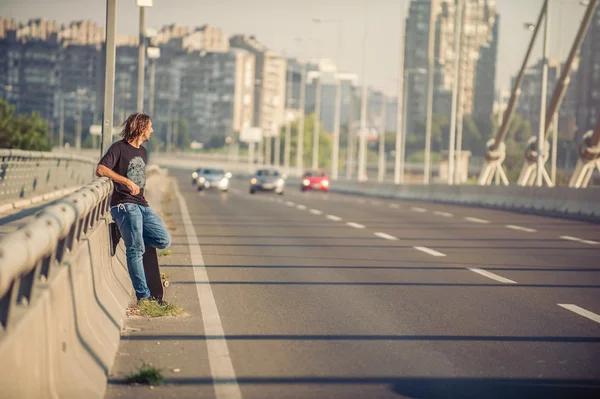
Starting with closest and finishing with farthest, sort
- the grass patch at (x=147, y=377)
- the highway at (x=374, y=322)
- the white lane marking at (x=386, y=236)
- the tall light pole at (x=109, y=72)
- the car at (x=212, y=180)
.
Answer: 1. the grass patch at (x=147, y=377)
2. the highway at (x=374, y=322)
3. the tall light pole at (x=109, y=72)
4. the white lane marking at (x=386, y=236)
5. the car at (x=212, y=180)

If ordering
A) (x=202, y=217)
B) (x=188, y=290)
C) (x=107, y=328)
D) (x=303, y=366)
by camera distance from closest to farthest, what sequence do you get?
1. (x=303, y=366)
2. (x=107, y=328)
3. (x=188, y=290)
4. (x=202, y=217)

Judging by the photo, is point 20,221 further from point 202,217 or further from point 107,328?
point 107,328

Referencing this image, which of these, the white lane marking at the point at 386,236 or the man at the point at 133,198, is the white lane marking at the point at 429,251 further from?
the man at the point at 133,198

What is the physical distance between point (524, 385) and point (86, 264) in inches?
125

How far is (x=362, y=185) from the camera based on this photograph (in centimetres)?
7831

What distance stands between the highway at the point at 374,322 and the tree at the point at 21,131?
186ft

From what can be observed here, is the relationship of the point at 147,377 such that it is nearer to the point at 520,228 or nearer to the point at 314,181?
the point at 520,228

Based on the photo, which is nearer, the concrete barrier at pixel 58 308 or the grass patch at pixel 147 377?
the concrete barrier at pixel 58 308

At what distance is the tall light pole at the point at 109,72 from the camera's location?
19.0 metres

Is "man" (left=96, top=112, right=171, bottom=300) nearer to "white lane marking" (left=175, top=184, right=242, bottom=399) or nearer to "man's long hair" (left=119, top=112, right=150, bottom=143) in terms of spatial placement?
"man's long hair" (left=119, top=112, right=150, bottom=143)

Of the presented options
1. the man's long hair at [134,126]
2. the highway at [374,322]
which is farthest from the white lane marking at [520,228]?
the man's long hair at [134,126]

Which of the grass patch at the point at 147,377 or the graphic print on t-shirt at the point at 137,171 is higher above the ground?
the graphic print on t-shirt at the point at 137,171

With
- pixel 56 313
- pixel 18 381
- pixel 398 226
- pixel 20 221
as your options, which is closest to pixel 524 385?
pixel 56 313

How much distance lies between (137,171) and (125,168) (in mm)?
111
